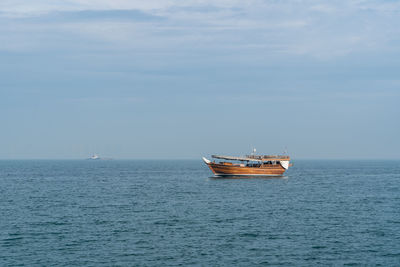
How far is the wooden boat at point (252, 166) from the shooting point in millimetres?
112688

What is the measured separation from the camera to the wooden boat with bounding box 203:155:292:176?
4437 inches

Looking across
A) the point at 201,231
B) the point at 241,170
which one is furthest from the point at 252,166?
the point at 201,231

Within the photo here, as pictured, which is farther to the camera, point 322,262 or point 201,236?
point 201,236

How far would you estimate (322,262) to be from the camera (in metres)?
35.3

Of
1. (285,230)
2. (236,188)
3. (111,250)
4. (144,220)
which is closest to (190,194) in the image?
(236,188)

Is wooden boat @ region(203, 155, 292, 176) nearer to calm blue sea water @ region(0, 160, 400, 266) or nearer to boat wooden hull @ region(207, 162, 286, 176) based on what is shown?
boat wooden hull @ region(207, 162, 286, 176)

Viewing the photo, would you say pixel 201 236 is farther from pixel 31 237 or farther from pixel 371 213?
pixel 371 213

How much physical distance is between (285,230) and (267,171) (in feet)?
227

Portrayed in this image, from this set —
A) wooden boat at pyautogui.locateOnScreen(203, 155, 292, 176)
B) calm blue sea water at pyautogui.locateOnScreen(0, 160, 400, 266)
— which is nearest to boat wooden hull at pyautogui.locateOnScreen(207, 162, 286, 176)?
wooden boat at pyautogui.locateOnScreen(203, 155, 292, 176)

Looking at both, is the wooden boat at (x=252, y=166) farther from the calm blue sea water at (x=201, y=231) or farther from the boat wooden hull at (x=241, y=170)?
the calm blue sea water at (x=201, y=231)

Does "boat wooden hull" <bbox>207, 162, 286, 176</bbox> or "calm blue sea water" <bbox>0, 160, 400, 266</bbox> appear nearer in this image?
"calm blue sea water" <bbox>0, 160, 400, 266</bbox>

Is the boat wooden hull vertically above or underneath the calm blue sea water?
above

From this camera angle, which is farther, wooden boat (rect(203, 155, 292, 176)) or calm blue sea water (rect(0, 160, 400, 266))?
wooden boat (rect(203, 155, 292, 176))

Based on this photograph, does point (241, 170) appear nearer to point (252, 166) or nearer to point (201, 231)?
point (252, 166)
